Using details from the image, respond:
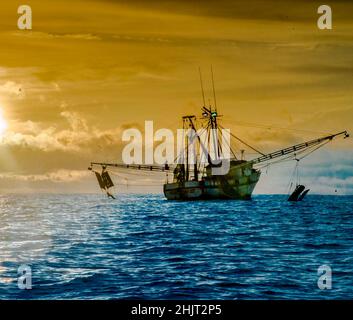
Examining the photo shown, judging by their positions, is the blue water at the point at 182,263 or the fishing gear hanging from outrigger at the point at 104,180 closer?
the blue water at the point at 182,263

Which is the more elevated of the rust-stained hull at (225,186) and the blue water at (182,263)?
the rust-stained hull at (225,186)

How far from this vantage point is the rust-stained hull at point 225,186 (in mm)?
108500

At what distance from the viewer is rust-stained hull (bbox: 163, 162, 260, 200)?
4272 inches

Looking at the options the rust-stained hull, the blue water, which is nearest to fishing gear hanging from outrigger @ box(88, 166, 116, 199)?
the rust-stained hull

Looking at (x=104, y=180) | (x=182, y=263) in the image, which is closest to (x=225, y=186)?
(x=104, y=180)

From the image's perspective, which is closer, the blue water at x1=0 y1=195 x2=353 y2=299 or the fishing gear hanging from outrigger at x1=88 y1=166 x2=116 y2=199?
the blue water at x1=0 y1=195 x2=353 y2=299

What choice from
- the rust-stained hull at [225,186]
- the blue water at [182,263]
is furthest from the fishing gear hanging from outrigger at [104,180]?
the blue water at [182,263]

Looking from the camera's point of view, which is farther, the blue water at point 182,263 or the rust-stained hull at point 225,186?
the rust-stained hull at point 225,186

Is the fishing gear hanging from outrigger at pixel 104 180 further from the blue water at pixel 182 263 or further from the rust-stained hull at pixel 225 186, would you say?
the blue water at pixel 182 263

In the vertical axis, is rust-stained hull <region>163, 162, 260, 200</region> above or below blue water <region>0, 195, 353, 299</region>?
above

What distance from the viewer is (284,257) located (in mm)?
35344

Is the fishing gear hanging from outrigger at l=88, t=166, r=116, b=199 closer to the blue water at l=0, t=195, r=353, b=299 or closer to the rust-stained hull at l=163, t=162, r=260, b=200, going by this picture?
the rust-stained hull at l=163, t=162, r=260, b=200
